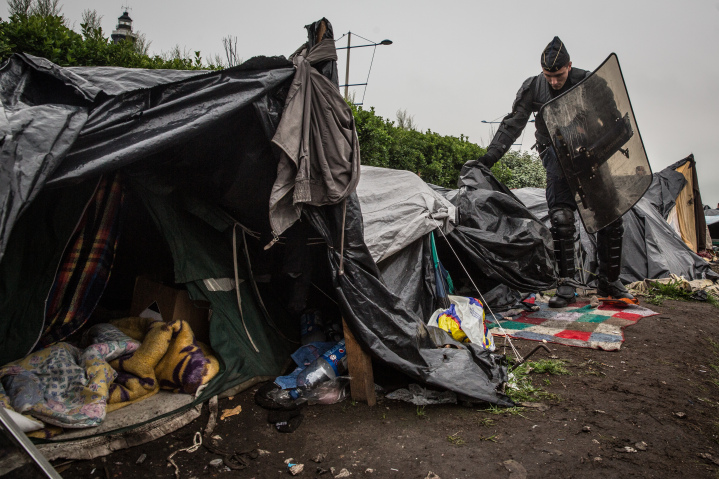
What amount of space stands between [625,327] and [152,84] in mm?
3879

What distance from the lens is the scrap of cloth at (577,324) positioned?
3492mm

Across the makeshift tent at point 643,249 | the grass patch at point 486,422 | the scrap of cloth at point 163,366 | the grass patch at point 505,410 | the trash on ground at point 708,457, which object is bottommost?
the grass patch at point 486,422

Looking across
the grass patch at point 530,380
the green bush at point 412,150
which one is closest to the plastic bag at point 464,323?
the grass patch at point 530,380

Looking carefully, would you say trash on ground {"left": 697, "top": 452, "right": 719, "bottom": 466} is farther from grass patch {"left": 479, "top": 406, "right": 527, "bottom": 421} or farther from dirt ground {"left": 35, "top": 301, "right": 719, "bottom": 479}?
grass patch {"left": 479, "top": 406, "right": 527, "bottom": 421}

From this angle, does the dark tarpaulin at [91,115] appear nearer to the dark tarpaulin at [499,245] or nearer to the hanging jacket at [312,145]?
the hanging jacket at [312,145]

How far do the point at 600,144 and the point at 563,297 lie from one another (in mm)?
1629

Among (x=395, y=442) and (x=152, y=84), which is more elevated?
(x=152, y=84)

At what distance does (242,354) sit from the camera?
9.05ft

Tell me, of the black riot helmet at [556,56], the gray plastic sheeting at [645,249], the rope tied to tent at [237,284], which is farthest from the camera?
the gray plastic sheeting at [645,249]

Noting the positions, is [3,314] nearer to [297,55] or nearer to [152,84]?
[152,84]

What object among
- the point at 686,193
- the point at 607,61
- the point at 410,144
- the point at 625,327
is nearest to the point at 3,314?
the point at 625,327

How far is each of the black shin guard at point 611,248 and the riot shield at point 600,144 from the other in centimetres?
35

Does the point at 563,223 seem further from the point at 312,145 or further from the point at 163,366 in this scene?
the point at 163,366

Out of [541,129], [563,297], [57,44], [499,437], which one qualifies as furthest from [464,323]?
[57,44]
